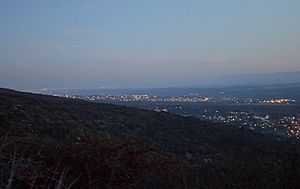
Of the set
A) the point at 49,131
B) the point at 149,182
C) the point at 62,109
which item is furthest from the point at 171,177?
the point at 62,109

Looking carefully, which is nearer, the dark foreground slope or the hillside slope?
the dark foreground slope

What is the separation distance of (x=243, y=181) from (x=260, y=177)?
25 centimetres

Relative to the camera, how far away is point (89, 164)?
25.5ft

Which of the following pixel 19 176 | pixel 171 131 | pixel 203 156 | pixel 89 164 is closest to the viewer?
pixel 19 176

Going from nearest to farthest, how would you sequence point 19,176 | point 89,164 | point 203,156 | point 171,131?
point 19,176 → point 89,164 → point 203,156 → point 171,131

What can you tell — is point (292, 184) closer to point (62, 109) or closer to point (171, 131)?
point (171, 131)

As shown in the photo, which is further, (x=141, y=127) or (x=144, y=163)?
(x=141, y=127)

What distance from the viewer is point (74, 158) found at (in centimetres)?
796

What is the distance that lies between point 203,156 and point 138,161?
610cm

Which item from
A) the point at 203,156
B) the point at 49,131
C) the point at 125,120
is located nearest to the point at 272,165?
the point at 203,156

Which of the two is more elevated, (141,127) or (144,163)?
(144,163)

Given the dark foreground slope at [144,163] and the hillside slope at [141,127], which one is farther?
the hillside slope at [141,127]

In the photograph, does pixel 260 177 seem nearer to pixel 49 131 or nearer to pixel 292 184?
pixel 292 184

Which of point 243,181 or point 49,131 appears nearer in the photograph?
point 243,181
